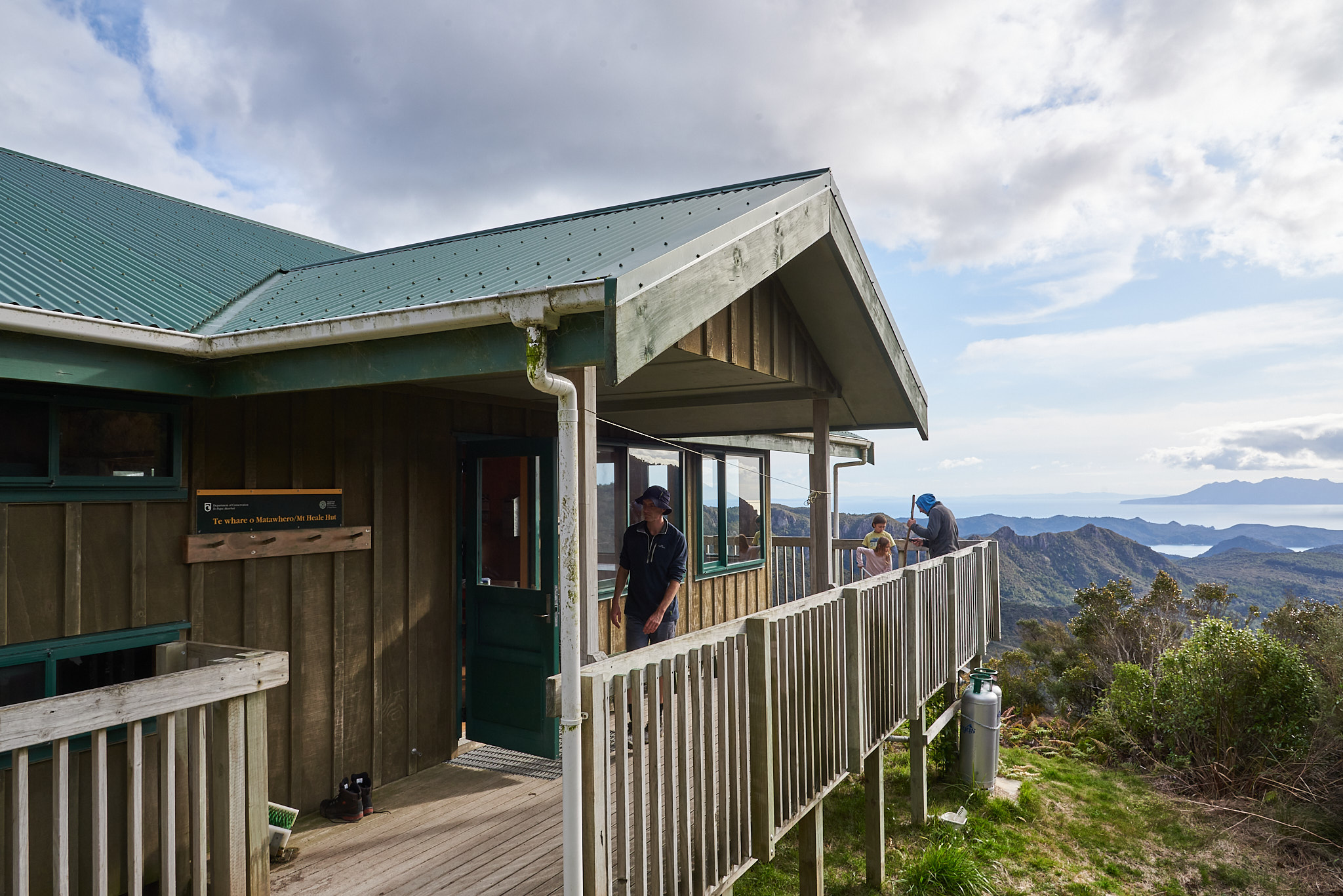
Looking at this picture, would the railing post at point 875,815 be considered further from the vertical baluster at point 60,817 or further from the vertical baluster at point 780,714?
the vertical baluster at point 60,817

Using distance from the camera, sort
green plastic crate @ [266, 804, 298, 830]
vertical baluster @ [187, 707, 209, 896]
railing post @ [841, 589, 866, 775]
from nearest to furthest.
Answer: vertical baluster @ [187, 707, 209, 896] < green plastic crate @ [266, 804, 298, 830] < railing post @ [841, 589, 866, 775]

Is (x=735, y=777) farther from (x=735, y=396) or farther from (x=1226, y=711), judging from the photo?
(x=1226, y=711)

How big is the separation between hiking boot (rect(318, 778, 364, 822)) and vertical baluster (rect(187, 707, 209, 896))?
1.83m

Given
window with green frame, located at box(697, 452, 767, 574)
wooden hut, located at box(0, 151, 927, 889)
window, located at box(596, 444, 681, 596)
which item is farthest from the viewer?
window with green frame, located at box(697, 452, 767, 574)

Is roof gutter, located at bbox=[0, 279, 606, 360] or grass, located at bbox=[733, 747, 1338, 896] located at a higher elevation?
roof gutter, located at bbox=[0, 279, 606, 360]

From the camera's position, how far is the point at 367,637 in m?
4.64

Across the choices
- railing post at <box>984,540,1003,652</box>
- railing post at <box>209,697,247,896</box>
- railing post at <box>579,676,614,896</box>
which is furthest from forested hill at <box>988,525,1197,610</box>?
railing post at <box>209,697,247,896</box>

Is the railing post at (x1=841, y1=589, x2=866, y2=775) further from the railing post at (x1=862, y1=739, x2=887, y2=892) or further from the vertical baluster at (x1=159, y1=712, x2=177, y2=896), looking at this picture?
the vertical baluster at (x1=159, y1=712, x2=177, y2=896)

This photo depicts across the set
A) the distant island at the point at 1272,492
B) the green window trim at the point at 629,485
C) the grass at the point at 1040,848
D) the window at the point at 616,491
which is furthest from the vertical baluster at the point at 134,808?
the distant island at the point at 1272,492

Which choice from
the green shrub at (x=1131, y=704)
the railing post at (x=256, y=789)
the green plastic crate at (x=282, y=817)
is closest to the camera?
the railing post at (x=256, y=789)

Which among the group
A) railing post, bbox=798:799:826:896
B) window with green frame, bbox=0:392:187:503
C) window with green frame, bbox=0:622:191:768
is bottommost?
railing post, bbox=798:799:826:896

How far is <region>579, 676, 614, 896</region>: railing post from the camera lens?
2.27 m

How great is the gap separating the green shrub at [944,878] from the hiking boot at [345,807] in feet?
11.9

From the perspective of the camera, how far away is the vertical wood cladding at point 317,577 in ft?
10.8
